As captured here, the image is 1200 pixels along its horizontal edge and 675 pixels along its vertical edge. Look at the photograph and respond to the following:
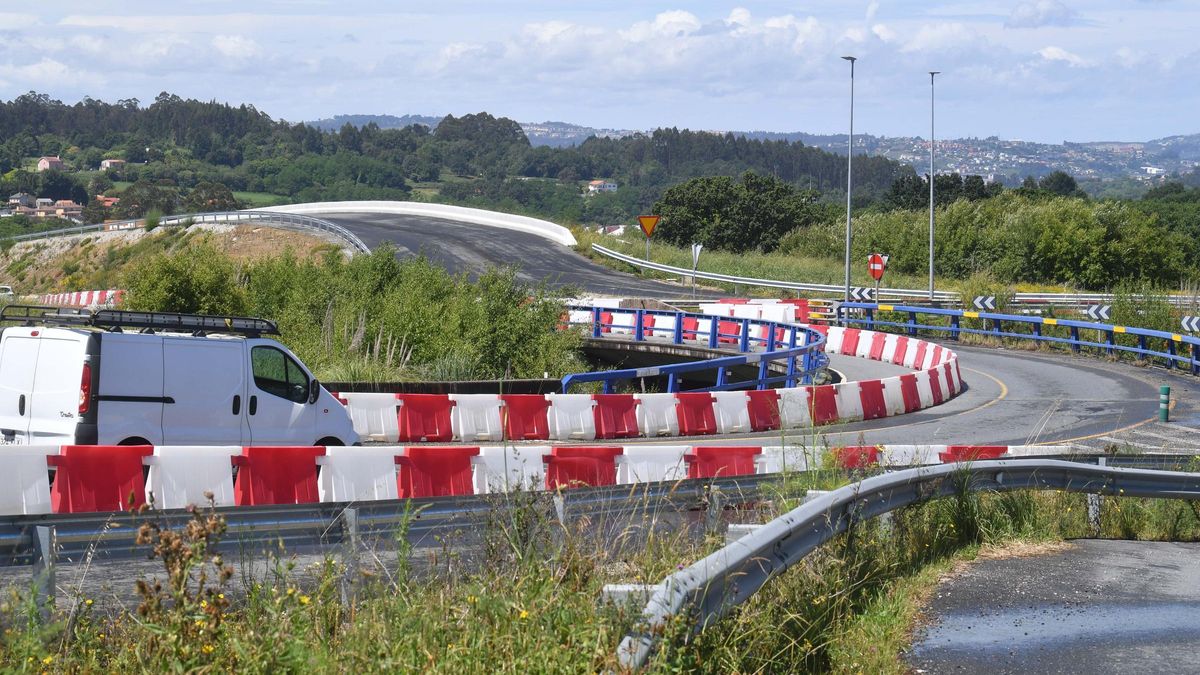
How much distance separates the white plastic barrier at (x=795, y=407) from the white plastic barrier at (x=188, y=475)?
12471mm

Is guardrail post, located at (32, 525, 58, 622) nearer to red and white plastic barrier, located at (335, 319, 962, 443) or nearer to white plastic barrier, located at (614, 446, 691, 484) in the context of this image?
white plastic barrier, located at (614, 446, 691, 484)

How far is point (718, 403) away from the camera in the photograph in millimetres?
22703

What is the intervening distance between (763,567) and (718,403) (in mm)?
16280

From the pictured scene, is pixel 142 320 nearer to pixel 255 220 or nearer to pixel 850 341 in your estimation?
pixel 850 341

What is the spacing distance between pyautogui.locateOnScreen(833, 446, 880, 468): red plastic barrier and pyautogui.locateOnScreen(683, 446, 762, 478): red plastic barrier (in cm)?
118

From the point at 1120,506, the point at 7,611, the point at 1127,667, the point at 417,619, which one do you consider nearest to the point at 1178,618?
the point at 1127,667

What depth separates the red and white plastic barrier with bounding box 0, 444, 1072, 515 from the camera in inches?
454

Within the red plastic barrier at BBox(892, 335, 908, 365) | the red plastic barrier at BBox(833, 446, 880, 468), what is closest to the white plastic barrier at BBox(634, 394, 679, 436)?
the red plastic barrier at BBox(833, 446, 880, 468)

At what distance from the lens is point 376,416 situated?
20.1m

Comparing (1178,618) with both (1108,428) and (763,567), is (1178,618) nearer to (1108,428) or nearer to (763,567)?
(763,567)

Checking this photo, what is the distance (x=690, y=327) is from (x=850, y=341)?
15.3 feet

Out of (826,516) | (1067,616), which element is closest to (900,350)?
(1067,616)

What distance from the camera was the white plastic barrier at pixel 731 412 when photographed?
2266 centimetres

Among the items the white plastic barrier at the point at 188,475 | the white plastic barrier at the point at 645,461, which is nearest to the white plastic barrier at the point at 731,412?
the white plastic barrier at the point at 645,461
